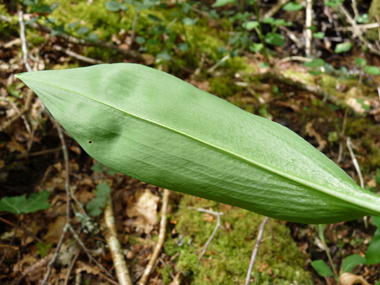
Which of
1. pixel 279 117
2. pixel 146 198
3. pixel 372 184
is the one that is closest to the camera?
pixel 146 198

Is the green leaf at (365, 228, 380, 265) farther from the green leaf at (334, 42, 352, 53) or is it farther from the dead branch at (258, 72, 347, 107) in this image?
the green leaf at (334, 42, 352, 53)

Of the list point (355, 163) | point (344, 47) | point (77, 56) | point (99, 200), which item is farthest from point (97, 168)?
point (344, 47)

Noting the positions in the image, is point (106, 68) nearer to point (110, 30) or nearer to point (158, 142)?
point (158, 142)

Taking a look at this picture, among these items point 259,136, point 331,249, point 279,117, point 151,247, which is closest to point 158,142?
point 259,136

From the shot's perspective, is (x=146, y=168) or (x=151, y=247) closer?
(x=146, y=168)

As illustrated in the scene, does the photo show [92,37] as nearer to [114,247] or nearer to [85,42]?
[85,42]

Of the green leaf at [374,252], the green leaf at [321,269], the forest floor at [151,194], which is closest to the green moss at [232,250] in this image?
the forest floor at [151,194]

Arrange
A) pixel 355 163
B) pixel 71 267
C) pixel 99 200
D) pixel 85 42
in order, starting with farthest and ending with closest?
pixel 85 42 → pixel 355 163 → pixel 99 200 → pixel 71 267
